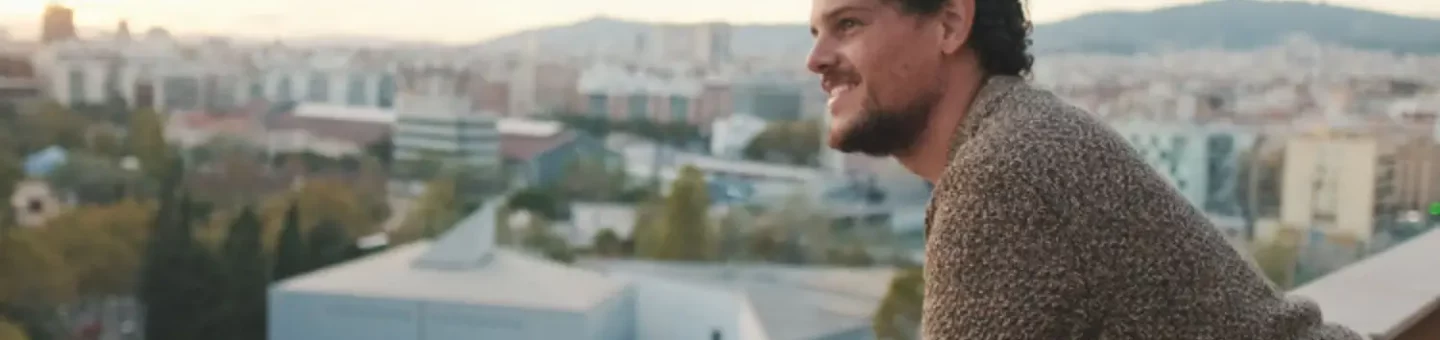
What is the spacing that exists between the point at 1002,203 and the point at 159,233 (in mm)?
2386

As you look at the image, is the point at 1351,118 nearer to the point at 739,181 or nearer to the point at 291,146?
the point at 739,181

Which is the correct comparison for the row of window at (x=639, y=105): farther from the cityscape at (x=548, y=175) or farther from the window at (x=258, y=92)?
the window at (x=258, y=92)

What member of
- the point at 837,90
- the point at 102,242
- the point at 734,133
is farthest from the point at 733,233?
the point at 837,90

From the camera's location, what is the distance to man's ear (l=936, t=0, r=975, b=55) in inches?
26.8

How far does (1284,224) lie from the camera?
9.17ft

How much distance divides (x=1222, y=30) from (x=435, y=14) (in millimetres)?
1596

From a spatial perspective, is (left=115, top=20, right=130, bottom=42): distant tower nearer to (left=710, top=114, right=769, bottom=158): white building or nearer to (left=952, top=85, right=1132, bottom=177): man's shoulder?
(left=710, top=114, right=769, bottom=158): white building

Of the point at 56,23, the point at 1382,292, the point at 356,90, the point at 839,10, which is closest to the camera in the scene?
the point at 839,10

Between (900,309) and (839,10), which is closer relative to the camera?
(839,10)

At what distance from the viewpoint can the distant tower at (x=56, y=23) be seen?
2441mm

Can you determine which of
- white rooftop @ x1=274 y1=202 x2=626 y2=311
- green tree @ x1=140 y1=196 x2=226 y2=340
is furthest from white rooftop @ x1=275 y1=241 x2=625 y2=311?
green tree @ x1=140 y1=196 x2=226 y2=340

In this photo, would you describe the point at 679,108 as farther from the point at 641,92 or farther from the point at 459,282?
the point at 459,282

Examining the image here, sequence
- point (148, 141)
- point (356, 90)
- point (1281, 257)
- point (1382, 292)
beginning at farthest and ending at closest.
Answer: point (1281, 257) < point (356, 90) < point (148, 141) < point (1382, 292)

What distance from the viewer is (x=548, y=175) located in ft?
9.07
